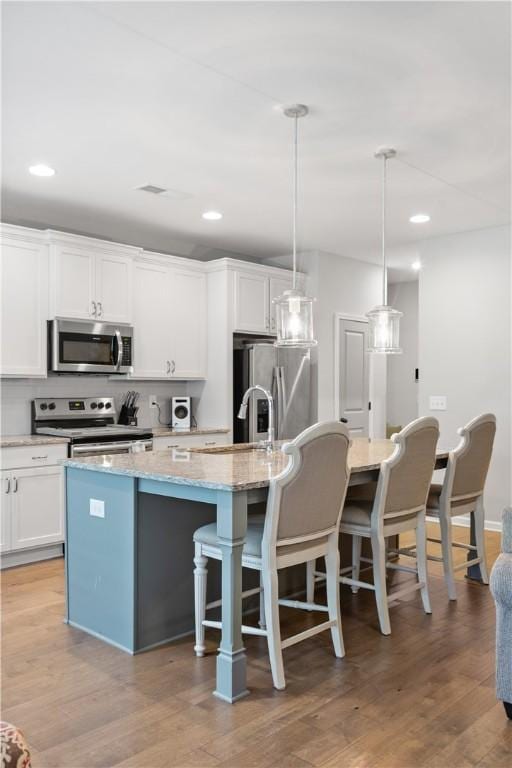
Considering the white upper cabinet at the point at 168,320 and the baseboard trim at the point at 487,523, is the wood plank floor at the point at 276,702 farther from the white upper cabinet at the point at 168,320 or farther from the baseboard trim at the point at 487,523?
the white upper cabinet at the point at 168,320

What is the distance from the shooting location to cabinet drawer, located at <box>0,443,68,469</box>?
430 centimetres

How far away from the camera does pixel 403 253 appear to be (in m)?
6.75

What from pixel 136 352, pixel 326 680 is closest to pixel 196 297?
pixel 136 352

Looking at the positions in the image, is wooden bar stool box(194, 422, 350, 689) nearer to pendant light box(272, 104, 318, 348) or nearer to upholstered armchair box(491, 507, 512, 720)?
upholstered armchair box(491, 507, 512, 720)

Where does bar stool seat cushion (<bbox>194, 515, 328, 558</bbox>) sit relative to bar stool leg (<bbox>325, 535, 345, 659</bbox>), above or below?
above

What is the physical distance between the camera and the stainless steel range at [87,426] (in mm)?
4680

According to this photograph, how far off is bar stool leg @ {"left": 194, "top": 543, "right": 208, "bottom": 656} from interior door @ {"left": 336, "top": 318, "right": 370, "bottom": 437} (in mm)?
4062

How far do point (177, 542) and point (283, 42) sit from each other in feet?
7.36

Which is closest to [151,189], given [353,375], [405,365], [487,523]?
[353,375]

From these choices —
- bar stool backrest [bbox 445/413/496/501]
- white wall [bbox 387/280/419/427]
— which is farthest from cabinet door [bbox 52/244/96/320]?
white wall [bbox 387/280/419/427]

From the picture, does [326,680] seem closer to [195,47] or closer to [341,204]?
[195,47]

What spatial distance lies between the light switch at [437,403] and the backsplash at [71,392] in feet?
7.50

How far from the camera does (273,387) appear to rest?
6145 millimetres

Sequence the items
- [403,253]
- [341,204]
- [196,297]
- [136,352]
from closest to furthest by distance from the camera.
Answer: [341,204]
[136,352]
[196,297]
[403,253]
